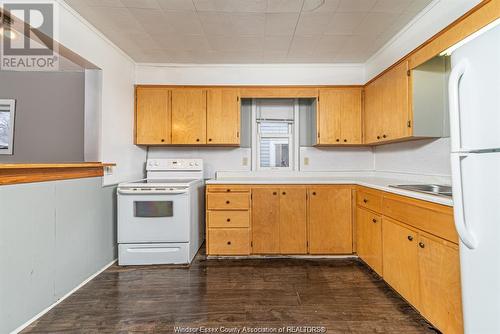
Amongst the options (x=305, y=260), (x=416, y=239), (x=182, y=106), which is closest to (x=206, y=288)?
(x=305, y=260)

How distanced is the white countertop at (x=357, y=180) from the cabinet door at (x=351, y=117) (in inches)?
21.0

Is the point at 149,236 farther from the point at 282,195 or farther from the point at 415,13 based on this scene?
the point at 415,13

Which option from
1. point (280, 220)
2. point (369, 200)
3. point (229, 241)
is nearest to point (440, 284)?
point (369, 200)

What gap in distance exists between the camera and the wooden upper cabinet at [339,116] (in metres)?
3.09

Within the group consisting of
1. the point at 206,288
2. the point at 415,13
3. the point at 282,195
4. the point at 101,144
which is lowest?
the point at 206,288

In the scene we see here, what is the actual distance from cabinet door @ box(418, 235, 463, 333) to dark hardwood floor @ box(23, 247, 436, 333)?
0.57 feet

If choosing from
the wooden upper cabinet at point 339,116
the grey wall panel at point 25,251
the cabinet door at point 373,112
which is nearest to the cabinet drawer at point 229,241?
the grey wall panel at point 25,251

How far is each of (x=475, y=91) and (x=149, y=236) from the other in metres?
2.74

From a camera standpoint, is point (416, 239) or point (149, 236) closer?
point (416, 239)

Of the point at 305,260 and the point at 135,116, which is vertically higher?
the point at 135,116

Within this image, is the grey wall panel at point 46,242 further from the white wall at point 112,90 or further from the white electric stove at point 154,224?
the white wall at point 112,90

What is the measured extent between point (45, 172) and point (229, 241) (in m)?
1.80

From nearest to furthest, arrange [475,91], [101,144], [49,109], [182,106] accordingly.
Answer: [475,91] < [101,144] < [49,109] < [182,106]

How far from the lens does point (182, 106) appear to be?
3.08 meters
